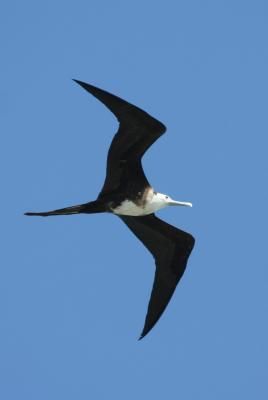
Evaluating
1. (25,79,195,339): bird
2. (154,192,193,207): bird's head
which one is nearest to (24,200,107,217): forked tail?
(25,79,195,339): bird

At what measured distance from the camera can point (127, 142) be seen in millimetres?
9086

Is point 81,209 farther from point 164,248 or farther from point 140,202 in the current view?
point 164,248

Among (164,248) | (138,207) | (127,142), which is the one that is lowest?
(164,248)

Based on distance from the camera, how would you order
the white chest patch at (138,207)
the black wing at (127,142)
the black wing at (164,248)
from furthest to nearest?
the black wing at (164,248) → the white chest patch at (138,207) → the black wing at (127,142)

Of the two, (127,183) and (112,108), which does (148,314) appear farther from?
(112,108)

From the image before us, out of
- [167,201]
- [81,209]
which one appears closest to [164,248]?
[167,201]

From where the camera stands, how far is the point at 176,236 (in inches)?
393

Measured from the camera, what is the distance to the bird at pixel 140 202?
8.81 meters

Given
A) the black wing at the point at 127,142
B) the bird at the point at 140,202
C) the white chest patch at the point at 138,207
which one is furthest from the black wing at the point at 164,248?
the black wing at the point at 127,142

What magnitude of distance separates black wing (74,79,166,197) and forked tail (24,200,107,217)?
0.14m

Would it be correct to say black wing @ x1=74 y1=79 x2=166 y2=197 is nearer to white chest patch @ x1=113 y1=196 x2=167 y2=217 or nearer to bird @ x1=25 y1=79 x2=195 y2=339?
bird @ x1=25 y1=79 x2=195 y2=339

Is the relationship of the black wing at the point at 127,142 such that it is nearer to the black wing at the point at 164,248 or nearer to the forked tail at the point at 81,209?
the forked tail at the point at 81,209

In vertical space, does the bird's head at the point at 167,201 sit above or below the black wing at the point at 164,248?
above

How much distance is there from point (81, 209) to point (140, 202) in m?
0.62
